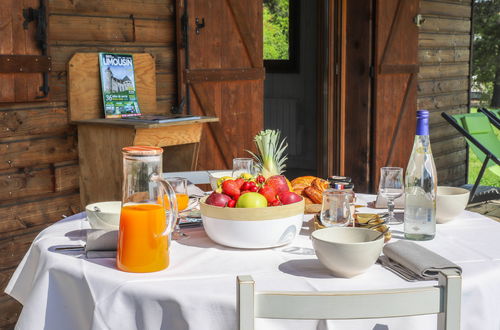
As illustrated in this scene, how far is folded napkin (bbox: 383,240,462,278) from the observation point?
5.52 ft

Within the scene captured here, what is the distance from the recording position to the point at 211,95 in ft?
→ 15.6

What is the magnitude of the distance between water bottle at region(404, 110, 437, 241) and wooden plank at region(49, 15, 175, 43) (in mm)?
2295

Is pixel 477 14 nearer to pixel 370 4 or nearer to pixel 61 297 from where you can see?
pixel 370 4

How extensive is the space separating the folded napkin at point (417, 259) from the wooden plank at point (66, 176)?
2412 millimetres

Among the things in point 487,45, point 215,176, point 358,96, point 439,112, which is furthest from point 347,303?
point 487,45

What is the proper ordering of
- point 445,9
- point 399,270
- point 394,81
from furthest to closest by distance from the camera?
point 445,9
point 394,81
point 399,270

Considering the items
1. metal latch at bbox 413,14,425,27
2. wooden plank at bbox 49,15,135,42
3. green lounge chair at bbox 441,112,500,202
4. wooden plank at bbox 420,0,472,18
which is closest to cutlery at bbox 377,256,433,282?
wooden plank at bbox 49,15,135,42

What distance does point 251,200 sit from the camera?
74.8 inches

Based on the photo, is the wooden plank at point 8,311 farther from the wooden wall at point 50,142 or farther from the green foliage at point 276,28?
the green foliage at point 276,28

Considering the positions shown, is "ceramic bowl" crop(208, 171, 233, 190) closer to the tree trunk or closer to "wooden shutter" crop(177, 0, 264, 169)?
"wooden shutter" crop(177, 0, 264, 169)

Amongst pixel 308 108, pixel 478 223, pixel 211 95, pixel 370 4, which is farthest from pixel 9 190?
pixel 308 108

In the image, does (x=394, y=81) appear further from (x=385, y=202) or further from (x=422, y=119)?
(x=422, y=119)

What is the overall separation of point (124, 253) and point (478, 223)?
112 cm

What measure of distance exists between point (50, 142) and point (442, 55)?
193 inches
